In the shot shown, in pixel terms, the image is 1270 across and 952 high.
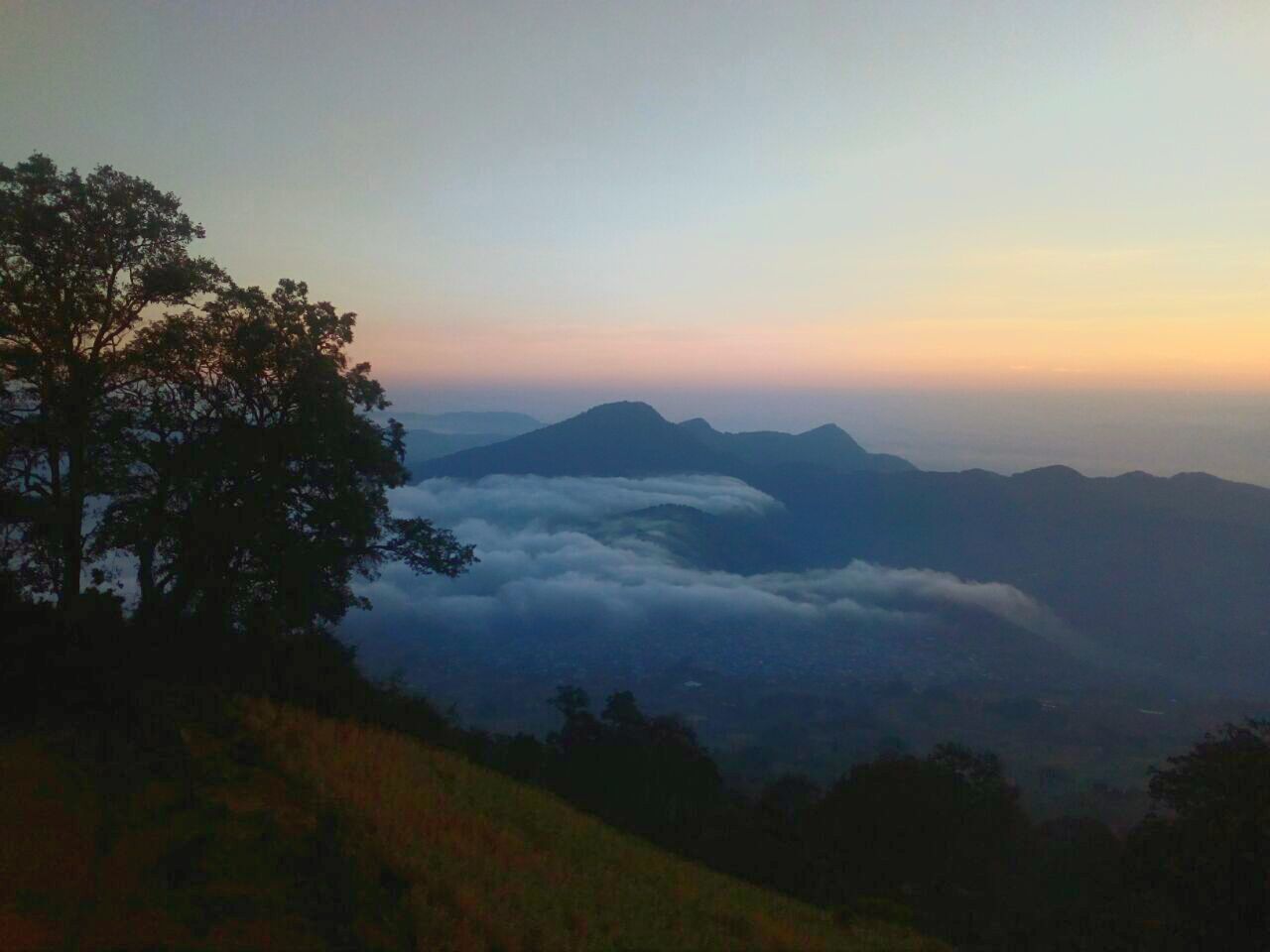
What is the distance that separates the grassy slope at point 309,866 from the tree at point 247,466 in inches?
110

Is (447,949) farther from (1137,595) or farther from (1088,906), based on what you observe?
(1137,595)

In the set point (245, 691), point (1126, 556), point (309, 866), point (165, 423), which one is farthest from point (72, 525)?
point (1126, 556)

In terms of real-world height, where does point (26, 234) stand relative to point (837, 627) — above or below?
above

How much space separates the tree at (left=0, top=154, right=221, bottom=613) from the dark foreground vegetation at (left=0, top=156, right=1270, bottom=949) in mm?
42

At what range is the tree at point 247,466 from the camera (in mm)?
12305

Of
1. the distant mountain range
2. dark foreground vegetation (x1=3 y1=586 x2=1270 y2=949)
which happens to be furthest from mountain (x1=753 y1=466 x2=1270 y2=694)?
dark foreground vegetation (x1=3 y1=586 x2=1270 y2=949)

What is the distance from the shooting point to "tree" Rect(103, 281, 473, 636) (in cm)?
1230

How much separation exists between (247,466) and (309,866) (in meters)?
7.96

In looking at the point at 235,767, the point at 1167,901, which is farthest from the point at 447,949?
the point at 1167,901

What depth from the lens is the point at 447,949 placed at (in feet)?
18.8

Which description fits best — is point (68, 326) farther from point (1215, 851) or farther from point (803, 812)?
point (803, 812)

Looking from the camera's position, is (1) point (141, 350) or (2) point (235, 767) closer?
(2) point (235, 767)

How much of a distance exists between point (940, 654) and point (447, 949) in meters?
136

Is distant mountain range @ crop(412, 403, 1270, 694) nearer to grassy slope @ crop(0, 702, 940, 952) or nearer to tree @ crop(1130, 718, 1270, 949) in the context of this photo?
tree @ crop(1130, 718, 1270, 949)
